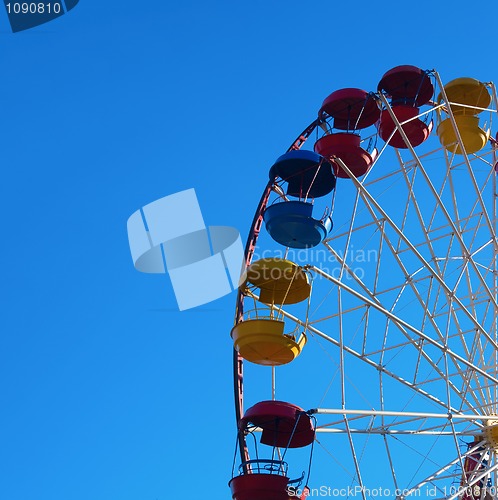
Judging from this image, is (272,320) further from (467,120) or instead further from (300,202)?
(467,120)

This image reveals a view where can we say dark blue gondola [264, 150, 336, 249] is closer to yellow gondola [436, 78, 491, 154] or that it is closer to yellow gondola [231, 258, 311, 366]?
yellow gondola [231, 258, 311, 366]

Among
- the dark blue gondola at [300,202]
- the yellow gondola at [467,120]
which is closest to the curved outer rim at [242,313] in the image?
the dark blue gondola at [300,202]

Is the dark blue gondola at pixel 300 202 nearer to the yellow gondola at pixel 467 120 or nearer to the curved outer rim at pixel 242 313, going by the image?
the curved outer rim at pixel 242 313

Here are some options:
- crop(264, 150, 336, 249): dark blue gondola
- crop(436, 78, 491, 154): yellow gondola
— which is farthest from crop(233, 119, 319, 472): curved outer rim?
crop(436, 78, 491, 154): yellow gondola

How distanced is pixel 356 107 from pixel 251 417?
239 inches

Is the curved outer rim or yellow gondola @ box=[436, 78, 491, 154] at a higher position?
yellow gondola @ box=[436, 78, 491, 154]

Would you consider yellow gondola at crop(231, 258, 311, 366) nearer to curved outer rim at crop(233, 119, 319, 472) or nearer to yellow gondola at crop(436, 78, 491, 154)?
curved outer rim at crop(233, 119, 319, 472)

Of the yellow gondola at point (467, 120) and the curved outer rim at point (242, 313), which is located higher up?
the yellow gondola at point (467, 120)

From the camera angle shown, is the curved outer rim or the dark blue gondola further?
the dark blue gondola

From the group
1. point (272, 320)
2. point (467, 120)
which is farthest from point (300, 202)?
point (467, 120)

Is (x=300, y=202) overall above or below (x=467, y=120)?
below

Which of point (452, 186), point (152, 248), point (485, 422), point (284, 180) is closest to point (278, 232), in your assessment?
point (284, 180)

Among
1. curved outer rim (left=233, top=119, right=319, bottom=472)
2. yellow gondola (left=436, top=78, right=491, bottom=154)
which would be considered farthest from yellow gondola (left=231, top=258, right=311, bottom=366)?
yellow gondola (left=436, top=78, right=491, bottom=154)

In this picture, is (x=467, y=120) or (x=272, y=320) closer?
(x=272, y=320)
